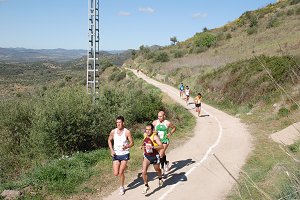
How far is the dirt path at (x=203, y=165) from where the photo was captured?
9.73 meters

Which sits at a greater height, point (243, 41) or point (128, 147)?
point (243, 41)

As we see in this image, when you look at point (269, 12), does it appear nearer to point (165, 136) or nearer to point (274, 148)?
point (274, 148)

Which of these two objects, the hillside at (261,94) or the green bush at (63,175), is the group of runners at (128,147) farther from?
the hillside at (261,94)

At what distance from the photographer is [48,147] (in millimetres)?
15242

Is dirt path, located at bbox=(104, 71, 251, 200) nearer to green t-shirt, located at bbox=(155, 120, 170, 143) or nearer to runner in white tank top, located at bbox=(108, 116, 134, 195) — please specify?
runner in white tank top, located at bbox=(108, 116, 134, 195)

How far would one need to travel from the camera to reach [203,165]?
11.9m

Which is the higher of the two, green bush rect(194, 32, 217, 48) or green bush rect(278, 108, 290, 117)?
green bush rect(194, 32, 217, 48)

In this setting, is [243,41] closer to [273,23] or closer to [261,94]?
[273,23]

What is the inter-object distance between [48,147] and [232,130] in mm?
9671

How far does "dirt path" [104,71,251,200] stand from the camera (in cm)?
973

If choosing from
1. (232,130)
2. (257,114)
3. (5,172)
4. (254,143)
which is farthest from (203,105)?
(5,172)

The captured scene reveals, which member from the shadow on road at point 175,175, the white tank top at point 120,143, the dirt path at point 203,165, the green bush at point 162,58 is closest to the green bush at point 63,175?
the dirt path at point 203,165

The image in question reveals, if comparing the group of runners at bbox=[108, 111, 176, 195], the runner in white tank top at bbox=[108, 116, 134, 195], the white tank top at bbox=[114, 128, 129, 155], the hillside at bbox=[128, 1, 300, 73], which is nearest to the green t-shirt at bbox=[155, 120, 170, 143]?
the group of runners at bbox=[108, 111, 176, 195]

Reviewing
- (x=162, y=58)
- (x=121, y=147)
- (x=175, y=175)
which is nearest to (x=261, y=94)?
(x=175, y=175)
